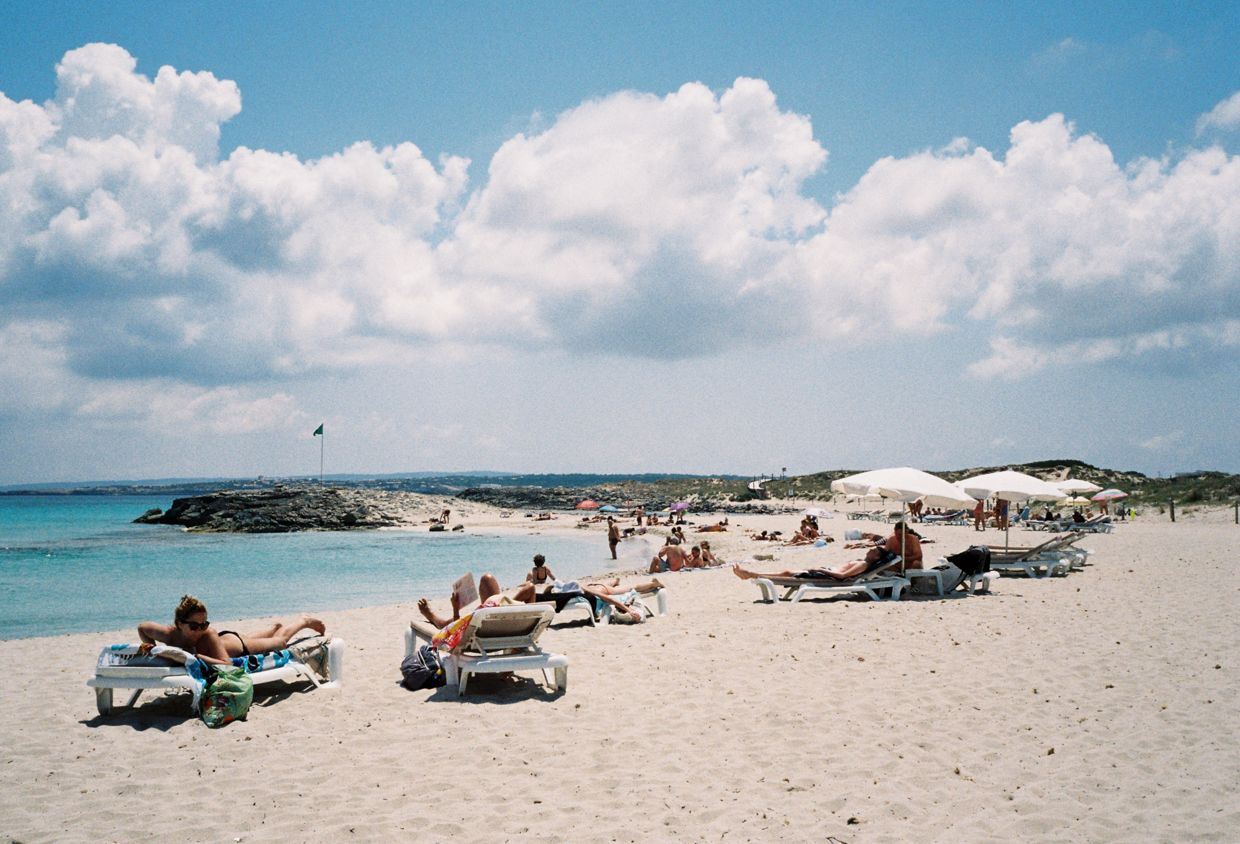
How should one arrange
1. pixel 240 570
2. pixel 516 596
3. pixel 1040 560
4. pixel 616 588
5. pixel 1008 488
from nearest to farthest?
pixel 516 596, pixel 616 588, pixel 1040 560, pixel 1008 488, pixel 240 570

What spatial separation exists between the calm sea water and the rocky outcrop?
3543 millimetres

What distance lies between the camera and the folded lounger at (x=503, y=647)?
6.45m

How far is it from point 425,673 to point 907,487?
7750 mm

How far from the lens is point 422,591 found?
61.5 feet

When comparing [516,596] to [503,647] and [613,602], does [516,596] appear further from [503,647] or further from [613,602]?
[503,647]

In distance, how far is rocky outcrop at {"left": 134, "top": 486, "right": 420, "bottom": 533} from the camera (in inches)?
1831

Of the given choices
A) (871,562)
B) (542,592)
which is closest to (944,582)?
(871,562)

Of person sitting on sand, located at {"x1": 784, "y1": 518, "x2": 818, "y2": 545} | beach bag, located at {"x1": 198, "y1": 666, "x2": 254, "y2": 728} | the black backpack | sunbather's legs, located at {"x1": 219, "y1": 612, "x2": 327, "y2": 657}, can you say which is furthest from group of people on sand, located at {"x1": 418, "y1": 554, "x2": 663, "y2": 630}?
person sitting on sand, located at {"x1": 784, "y1": 518, "x2": 818, "y2": 545}

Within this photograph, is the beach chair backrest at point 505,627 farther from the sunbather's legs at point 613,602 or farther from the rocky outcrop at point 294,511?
the rocky outcrop at point 294,511

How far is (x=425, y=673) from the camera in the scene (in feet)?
22.3

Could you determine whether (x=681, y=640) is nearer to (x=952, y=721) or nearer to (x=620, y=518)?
(x=952, y=721)

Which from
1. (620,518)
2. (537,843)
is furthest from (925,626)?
(620,518)

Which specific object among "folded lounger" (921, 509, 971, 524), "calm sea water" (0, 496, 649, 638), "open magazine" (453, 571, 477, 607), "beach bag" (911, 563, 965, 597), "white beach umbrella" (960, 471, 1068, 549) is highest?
"white beach umbrella" (960, 471, 1068, 549)

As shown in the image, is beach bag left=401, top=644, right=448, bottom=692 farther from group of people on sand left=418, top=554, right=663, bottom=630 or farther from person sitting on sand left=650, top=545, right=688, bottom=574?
person sitting on sand left=650, top=545, right=688, bottom=574
